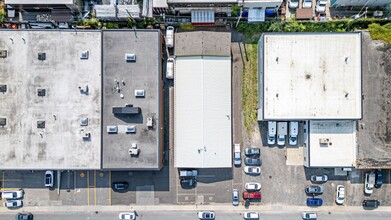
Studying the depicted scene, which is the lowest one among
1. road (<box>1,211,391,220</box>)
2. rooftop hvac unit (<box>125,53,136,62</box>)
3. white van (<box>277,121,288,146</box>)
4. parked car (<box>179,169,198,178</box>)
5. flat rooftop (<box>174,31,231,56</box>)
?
road (<box>1,211,391,220</box>)

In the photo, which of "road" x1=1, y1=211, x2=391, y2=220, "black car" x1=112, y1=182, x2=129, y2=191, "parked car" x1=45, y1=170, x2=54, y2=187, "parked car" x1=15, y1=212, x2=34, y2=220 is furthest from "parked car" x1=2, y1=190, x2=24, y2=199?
"black car" x1=112, y1=182, x2=129, y2=191

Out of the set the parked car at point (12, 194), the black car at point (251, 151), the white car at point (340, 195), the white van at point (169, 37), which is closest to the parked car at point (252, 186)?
the black car at point (251, 151)

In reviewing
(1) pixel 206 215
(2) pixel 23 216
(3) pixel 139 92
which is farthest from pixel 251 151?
(2) pixel 23 216

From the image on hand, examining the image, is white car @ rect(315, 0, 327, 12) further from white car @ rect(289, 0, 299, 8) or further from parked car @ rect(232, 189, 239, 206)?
parked car @ rect(232, 189, 239, 206)

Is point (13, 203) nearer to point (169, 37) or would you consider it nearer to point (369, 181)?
point (169, 37)

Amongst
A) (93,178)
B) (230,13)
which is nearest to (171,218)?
(93,178)

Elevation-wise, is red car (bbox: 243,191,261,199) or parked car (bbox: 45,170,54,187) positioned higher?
parked car (bbox: 45,170,54,187)

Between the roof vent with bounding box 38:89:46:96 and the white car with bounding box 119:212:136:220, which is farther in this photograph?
the white car with bounding box 119:212:136:220
